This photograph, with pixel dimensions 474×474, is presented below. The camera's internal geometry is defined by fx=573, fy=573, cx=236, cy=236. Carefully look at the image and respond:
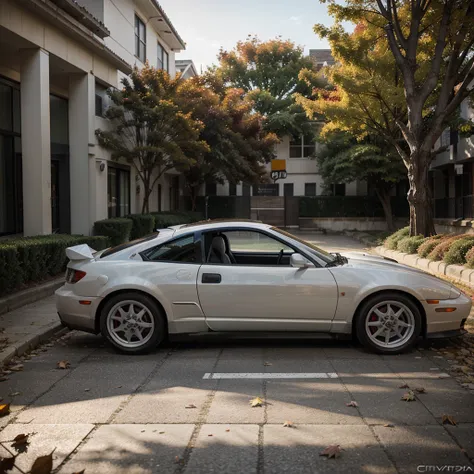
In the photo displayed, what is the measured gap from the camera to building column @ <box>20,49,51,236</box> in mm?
13344

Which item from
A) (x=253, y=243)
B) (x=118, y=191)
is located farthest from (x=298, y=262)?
(x=118, y=191)

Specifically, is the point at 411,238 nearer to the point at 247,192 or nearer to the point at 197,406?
the point at 197,406

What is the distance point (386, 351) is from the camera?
6.28 m

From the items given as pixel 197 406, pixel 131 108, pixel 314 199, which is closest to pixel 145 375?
pixel 197 406

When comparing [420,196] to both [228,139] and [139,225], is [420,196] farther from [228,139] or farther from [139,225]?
[228,139]

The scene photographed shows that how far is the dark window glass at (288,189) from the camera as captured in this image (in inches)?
1638

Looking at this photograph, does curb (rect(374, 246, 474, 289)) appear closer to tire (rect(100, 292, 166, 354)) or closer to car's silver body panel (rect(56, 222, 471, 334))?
car's silver body panel (rect(56, 222, 471, 334))

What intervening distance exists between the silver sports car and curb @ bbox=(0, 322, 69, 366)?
0.65m

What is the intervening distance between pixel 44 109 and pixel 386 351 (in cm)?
1047

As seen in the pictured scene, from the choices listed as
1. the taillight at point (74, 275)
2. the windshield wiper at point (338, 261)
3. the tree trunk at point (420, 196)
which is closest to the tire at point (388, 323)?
the windshield wiper at point (338, 261)

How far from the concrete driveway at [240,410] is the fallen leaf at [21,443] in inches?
1.6

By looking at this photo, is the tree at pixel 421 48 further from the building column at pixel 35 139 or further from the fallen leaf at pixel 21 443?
the fallen leaf at pixel 21 443

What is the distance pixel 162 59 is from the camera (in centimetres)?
2792

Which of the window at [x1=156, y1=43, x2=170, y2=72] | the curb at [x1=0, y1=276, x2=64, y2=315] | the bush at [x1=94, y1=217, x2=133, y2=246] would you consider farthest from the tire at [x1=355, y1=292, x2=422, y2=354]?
the window at [x1=156, y1=43, x2=170, y2=72]
